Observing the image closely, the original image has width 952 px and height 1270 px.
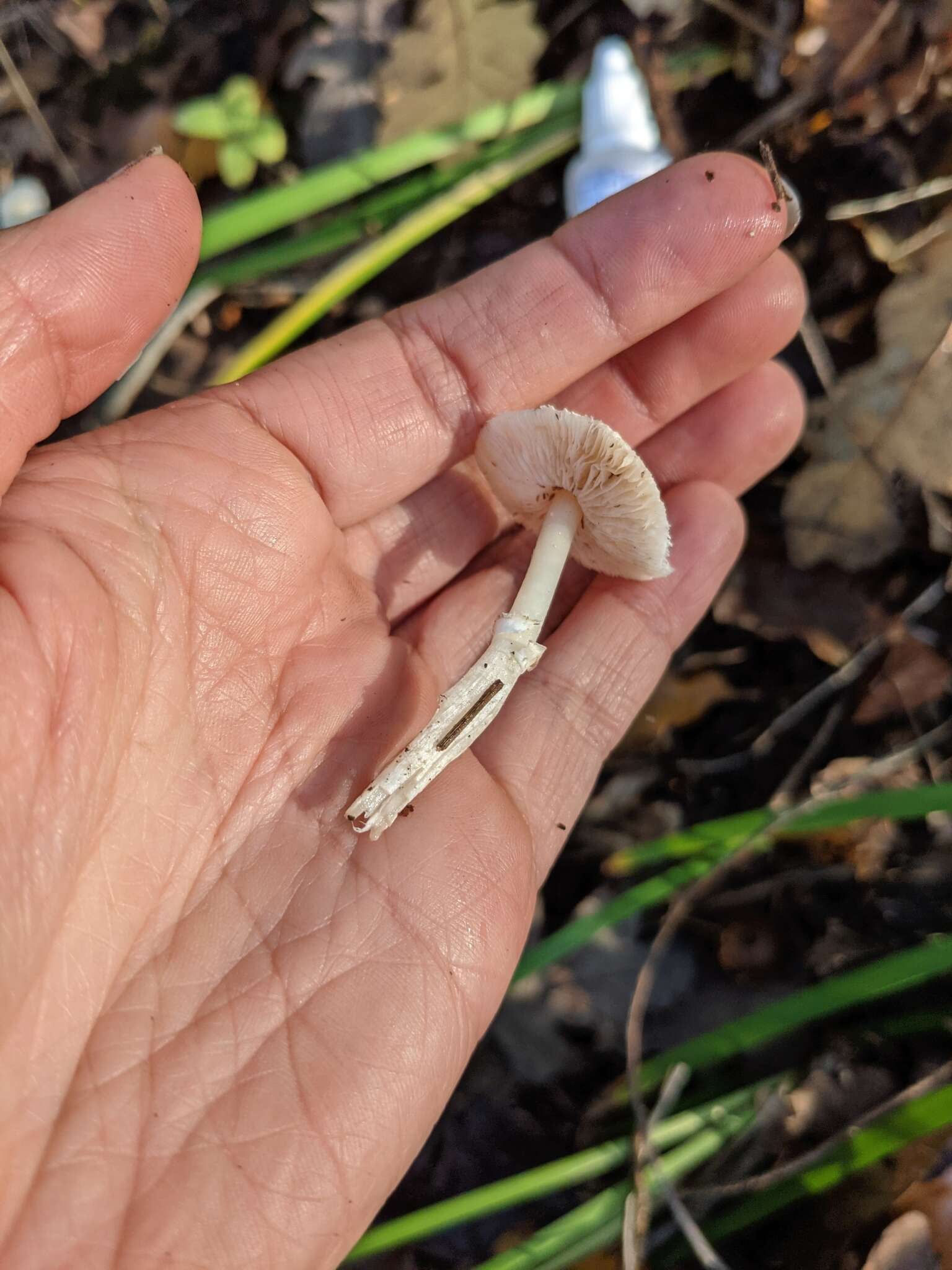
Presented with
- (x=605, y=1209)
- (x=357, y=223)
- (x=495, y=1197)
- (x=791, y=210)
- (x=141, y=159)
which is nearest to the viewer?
(x=141, y=159)

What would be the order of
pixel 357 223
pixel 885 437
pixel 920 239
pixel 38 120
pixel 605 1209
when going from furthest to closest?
1. pixel 38 120
2. pixel 357 223
3. pixel 920 239
4. pixel 885 437
5. pixel 605 1209

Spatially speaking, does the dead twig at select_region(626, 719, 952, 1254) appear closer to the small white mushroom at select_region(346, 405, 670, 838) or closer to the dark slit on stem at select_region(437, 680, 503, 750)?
the small white mushroom at select_region(346, 405, 670, 838)

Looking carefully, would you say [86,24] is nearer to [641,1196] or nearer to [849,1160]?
[641,1196]

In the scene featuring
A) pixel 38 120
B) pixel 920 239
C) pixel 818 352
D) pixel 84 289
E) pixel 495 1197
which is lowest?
pixel 495 1197

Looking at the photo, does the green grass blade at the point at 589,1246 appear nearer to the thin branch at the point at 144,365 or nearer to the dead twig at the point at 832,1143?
the dead twig at the point at 832,1143

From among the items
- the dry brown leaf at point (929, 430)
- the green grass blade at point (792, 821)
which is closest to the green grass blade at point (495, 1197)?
the green grass blade at point (792, 821)

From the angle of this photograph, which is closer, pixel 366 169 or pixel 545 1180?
pixel 545 1180

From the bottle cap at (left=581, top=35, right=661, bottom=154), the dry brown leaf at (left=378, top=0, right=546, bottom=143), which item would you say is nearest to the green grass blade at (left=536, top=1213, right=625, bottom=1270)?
the bottle cap at (left=581, top=35, right=661, bottom=154)

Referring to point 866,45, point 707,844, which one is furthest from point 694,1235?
point 866,45
